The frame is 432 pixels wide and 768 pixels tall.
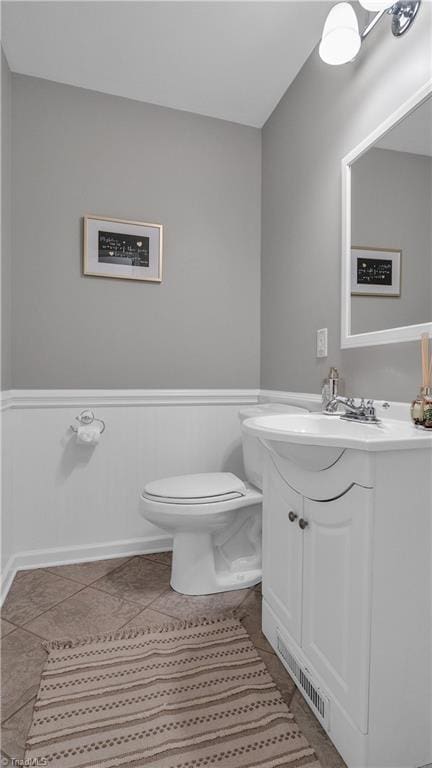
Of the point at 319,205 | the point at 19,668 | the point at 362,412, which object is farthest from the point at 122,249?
the point at 19,668

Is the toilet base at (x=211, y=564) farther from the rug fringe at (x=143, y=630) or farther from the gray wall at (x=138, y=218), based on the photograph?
the gray wall at (x=138, y=218)

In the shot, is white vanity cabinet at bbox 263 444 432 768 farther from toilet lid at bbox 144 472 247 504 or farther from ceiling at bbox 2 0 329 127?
ceiling at bbox 2 0 329 127

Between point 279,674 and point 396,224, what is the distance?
57.9 inches

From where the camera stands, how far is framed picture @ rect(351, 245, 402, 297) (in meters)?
1.26

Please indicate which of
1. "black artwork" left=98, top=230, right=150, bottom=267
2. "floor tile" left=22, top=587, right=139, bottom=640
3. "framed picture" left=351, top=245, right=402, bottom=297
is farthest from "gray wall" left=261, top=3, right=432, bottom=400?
"floor tile" left=22, top=587, right=139, bottom=640

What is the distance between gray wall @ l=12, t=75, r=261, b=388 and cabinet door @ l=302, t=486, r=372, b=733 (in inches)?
51.4

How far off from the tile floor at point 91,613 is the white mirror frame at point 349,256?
110 centimetres

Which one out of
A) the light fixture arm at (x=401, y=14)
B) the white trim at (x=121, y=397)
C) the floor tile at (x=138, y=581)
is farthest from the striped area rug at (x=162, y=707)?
the light fixture arm at (x=401, y=14)

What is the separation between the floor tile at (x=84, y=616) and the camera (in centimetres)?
143

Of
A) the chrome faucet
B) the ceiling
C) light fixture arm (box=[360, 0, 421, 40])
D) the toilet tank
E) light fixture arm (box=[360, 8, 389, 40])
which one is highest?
the ceiling

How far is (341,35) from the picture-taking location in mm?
1312

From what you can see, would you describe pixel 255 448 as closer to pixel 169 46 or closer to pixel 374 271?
pixel 374 271

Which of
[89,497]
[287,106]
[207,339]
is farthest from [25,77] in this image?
[89,497]

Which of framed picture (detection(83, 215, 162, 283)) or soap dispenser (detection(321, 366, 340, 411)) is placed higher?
framed picture (detection(83, 215, 162, 283))
